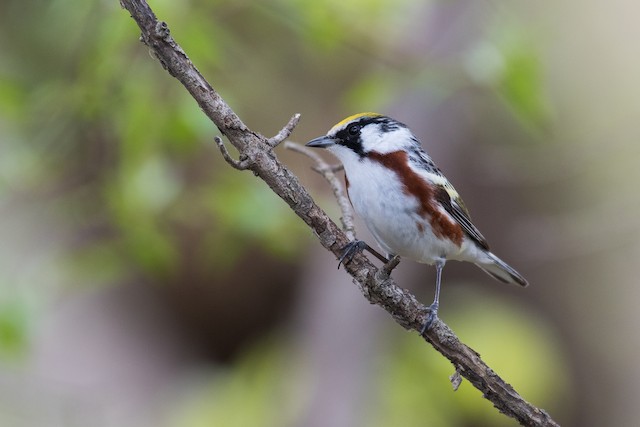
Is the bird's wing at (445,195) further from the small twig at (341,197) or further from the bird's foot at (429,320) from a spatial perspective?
the bird's foot at (429,320)

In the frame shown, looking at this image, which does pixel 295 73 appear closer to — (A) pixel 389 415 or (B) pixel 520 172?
(B) pixel 520 172

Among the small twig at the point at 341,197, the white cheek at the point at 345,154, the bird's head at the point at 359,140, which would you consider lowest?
the small twig at the point at 341,197

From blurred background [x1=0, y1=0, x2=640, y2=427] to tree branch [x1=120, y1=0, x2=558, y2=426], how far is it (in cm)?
162

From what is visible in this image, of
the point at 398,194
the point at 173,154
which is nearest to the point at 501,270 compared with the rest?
the point at 398,194

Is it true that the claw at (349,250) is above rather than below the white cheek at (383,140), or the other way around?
below

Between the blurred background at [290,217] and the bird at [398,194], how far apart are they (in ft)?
2.76

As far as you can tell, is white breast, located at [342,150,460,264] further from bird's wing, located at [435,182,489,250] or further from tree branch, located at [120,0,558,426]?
tree branch, located at [120,0,558,426]

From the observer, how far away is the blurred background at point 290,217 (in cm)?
400

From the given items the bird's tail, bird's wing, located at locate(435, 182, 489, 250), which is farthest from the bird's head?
the bird's tail

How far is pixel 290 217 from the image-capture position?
14.3ft

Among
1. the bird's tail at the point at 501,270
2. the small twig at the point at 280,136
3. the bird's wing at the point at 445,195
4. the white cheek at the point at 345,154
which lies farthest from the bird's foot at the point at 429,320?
the bird's tail at the point at 501,270

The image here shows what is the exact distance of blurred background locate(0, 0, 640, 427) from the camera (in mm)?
4000

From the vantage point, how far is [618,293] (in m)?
6.32

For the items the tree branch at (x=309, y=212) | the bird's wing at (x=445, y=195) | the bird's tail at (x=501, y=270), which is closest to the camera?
the tree branch at (x=309, y=212)
